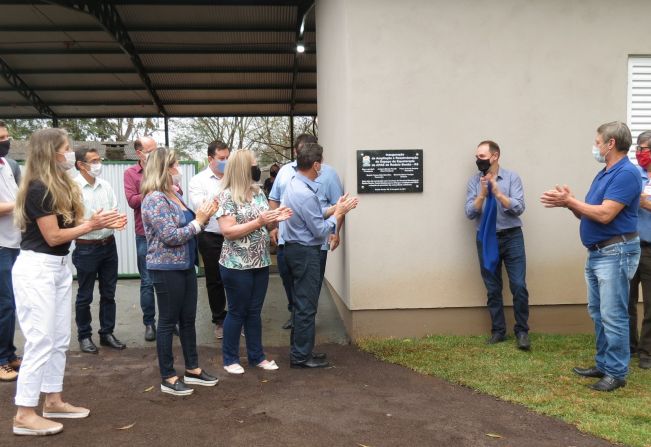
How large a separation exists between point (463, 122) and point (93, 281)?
4274mm

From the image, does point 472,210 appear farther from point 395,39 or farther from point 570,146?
point 395,39

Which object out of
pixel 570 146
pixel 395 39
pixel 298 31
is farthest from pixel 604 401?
pixel 298 31

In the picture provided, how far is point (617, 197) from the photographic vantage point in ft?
14.3

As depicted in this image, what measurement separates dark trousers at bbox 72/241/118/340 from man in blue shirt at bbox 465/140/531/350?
12.5 ft

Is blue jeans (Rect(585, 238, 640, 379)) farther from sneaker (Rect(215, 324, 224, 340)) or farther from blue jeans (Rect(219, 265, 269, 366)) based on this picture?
sneaker (Rect(215, 324, 224, 340))

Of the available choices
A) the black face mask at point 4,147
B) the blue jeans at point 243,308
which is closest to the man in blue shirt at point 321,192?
the blue jeans at point 243,308

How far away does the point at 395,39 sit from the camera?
5.85 meters

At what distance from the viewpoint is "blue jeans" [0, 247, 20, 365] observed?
488 cm

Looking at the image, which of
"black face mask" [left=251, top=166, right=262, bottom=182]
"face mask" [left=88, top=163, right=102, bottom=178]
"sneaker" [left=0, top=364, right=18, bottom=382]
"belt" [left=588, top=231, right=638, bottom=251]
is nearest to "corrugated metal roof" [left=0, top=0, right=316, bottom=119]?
"face mask" [left=88, top=163, right=102, bottom=178]

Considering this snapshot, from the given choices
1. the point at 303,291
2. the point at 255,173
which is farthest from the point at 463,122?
the point at 303,291

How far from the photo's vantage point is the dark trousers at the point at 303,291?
203 inches

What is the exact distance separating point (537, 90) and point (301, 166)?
284 centimetres

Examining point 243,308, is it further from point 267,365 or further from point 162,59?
point 162,59

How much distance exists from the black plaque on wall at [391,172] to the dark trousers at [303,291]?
42.3 inches
